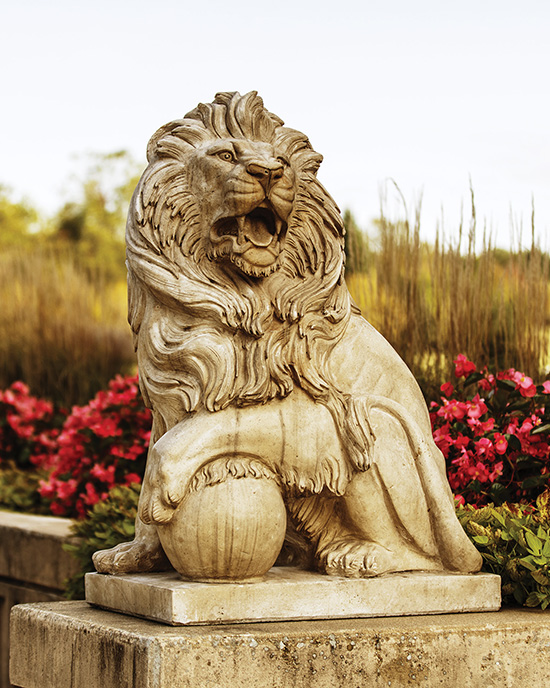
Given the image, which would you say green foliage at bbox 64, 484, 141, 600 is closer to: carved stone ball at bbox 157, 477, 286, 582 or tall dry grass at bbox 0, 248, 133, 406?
carved stone ball at bbox 157, 477, 286, 582

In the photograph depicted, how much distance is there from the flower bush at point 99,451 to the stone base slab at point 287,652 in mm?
2892

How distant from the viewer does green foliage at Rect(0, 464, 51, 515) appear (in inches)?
255

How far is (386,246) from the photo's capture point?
5520mm

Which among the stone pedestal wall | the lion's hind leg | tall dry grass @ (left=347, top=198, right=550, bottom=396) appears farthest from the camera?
tall dry grass @ (left=347, top=198, right=550, bottom=396)

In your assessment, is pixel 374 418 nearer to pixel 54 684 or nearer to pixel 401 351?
pixel 54 684

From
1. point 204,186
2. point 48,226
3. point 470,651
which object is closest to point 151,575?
point 470,651

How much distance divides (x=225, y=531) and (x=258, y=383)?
0.41 meters

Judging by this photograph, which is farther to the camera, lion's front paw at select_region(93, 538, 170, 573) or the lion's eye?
lion's front paw at select_region(93, 538, 170, 573)

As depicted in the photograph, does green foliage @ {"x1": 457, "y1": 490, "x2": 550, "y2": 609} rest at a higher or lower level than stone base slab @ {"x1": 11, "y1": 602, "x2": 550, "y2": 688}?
higher

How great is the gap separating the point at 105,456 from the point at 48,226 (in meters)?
30.7

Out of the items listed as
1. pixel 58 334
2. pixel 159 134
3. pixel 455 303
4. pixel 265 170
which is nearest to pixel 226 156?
pixel 265 170

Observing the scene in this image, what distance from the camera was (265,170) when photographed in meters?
2.62

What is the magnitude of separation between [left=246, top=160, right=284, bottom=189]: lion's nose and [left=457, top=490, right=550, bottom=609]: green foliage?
1.37 metres

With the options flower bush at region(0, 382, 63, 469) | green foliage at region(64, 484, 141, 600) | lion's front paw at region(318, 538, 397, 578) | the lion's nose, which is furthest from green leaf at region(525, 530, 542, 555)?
flower bush at region(0, 382, 63, 469)
